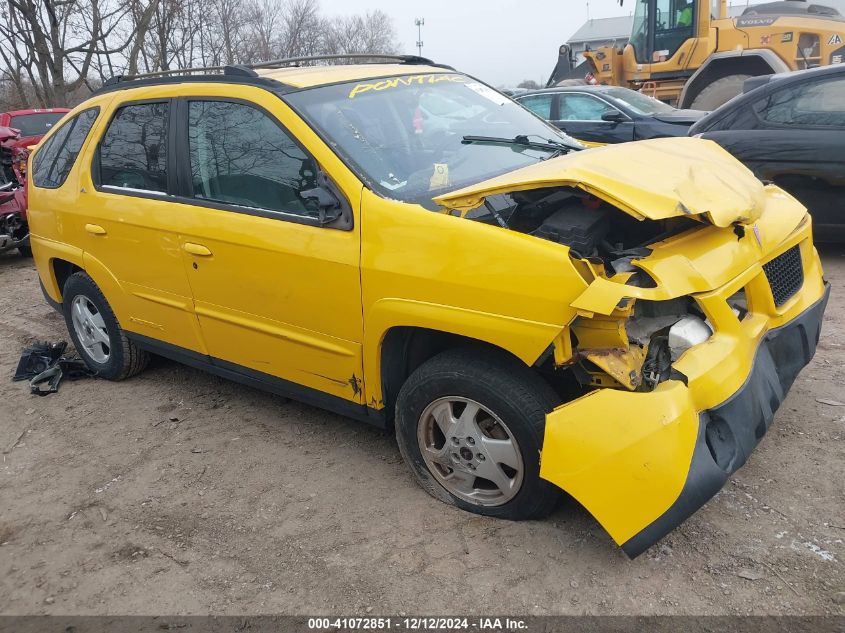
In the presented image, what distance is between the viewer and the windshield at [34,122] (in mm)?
11731

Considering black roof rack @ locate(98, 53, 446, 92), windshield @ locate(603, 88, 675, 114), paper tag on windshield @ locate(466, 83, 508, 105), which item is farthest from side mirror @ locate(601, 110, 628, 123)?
paper tag on windshield @ locate(466, 83, 508, 105)

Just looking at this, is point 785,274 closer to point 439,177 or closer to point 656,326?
point 656,326

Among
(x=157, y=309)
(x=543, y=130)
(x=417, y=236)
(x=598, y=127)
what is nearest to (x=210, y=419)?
(x=157, y=309)

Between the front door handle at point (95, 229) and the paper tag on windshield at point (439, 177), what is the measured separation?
209 centimetres

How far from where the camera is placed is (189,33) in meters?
32.5

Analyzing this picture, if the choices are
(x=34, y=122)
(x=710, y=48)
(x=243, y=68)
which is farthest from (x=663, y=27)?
(x=243, y=68)

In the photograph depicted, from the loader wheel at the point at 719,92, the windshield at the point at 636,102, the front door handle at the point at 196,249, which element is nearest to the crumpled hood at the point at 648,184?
the front door handle at the point at 196,249

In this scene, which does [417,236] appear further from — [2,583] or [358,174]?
[2,583]

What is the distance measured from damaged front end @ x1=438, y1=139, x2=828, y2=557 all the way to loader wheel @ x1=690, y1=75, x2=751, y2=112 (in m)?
10.3

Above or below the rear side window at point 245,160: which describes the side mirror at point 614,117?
below

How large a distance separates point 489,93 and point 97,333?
299 cm

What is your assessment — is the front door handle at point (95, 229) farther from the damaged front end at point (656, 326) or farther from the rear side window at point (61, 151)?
the damaged front end at point (656, 326)

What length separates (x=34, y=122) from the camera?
11.9 metres

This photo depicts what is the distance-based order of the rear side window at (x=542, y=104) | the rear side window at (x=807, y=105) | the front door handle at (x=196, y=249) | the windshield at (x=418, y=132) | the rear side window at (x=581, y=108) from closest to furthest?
the windshield at (x=418, y=132), the front door handle at (x=196, y=249), the rear side window at (x=807, y=105), the rear side window at (x=581, y=108), the rear side window at (x=542, y=104)
